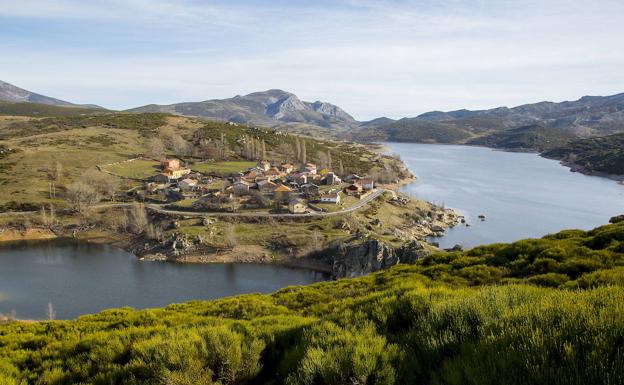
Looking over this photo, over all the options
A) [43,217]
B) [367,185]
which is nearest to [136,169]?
[43,217]

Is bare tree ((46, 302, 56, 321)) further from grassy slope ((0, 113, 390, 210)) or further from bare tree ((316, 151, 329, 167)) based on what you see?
bare tree ((316, 151, 329, 167))

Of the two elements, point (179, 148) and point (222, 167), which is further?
point (179, 148)

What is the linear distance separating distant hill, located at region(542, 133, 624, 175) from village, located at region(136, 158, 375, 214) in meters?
97.4

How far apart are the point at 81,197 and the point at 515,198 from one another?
3662 inches

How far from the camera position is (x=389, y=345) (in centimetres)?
555

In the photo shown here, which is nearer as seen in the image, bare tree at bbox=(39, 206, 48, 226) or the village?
bare tree at bbox=(39, 206, 48, 226)

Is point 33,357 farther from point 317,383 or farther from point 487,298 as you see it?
point 487,298

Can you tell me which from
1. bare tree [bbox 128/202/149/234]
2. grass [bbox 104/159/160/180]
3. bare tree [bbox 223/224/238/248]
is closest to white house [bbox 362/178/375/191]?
bare tree [bbox 223/224/238/248]

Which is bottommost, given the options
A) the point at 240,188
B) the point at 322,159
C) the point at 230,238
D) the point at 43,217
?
the point at 230,238

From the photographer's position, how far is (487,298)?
6125 millimetres

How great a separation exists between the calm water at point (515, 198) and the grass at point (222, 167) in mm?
43464

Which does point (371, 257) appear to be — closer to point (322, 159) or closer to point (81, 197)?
point (81, 197)

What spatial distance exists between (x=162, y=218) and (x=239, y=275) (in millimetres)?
23112

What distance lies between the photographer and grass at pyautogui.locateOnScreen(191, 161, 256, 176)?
95.8m
